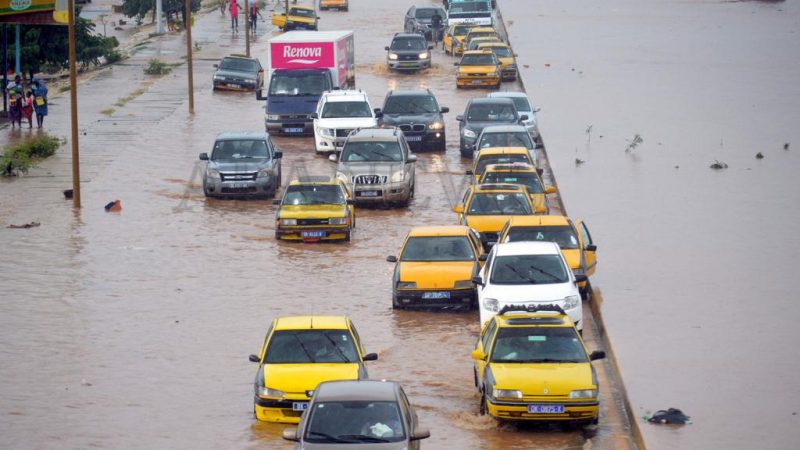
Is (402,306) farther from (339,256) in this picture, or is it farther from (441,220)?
(441,220)

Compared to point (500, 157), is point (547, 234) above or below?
above

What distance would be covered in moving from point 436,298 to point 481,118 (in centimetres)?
1941

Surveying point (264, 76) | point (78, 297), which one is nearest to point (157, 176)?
point (78, 297)

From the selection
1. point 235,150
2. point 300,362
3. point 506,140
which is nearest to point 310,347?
point 300,362

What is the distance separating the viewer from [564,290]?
23734 millimetres

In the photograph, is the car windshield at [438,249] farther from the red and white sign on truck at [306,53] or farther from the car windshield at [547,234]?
the red and white sign on truck at [306,53]

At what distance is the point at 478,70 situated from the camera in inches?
2419

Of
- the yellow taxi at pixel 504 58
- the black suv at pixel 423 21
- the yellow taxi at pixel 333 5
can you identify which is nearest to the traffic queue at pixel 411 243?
the yellow taxi at pixel 504 58

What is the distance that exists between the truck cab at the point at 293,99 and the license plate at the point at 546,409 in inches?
1182

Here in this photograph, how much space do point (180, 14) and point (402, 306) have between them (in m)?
71.0

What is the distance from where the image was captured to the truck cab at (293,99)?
4816 cm

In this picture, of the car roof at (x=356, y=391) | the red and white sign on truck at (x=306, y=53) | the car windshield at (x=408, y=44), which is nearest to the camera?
the car roof at (x=356, y=391)

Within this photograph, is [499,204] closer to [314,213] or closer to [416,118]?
[314,213]

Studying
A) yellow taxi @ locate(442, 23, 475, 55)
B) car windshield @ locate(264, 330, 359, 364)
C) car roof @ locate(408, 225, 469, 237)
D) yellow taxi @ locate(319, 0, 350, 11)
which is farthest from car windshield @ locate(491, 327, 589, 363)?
yellow taxi @ locate(319, 0, 350, 11)
